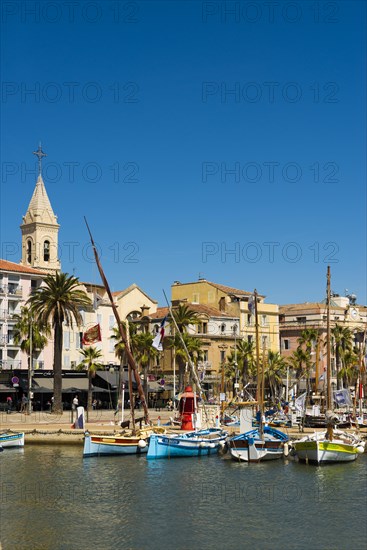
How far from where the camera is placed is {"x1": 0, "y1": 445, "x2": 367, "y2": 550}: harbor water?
33906mm

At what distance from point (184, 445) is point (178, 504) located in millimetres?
16321

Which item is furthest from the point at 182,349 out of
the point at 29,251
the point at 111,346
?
the point at 29,251

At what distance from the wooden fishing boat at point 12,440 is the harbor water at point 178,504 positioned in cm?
341

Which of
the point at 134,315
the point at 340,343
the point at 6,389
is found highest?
the point at 134,315

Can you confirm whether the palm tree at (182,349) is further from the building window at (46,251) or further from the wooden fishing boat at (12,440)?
the wooden fishing boat at (12,440)

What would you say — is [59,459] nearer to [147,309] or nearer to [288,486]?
[288,486]

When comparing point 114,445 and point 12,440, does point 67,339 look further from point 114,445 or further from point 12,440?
point 114,445

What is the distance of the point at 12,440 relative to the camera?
60750mm

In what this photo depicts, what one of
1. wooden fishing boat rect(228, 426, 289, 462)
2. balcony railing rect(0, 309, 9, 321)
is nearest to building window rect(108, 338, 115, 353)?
balcony railing rect(0, 309, 9, 321)

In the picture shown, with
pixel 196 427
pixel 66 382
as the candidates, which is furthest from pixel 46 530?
pixel 66 382

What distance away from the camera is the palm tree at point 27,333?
9589 cm

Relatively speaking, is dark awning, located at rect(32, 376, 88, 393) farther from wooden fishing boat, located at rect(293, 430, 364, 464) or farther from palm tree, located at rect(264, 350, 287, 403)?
Result: wooden fishing boat, located at rect(293, 430, 364, 464)

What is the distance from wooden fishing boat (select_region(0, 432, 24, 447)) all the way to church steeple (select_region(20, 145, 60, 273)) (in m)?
58.6

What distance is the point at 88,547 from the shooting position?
1283 inches
